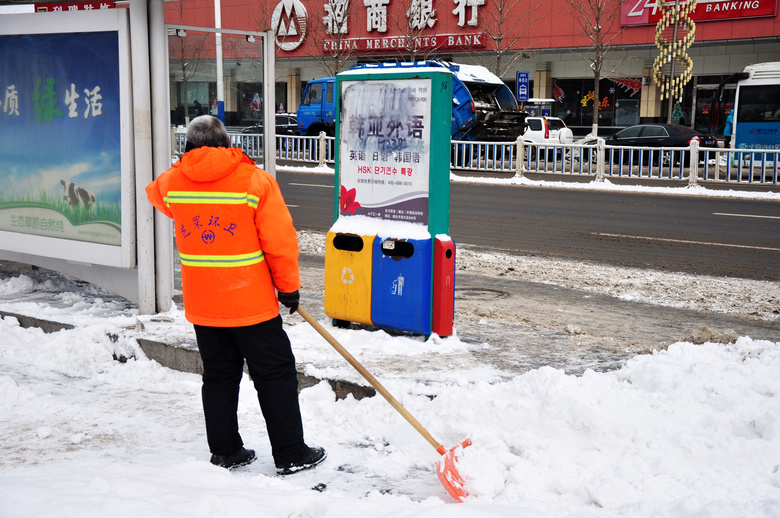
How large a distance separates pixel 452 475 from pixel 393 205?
2535 mm

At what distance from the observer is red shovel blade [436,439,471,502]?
3.69 m

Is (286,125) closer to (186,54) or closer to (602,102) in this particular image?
(602,102)

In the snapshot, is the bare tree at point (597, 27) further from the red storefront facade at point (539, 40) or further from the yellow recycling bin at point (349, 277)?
the yellow recycling bin at point (349, 277)

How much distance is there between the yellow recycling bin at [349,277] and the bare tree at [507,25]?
30.5 m

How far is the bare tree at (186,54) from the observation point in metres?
6.52

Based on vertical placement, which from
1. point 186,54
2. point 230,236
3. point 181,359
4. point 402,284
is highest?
point 186,54

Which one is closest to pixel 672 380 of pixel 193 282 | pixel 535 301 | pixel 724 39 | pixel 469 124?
pixel 193 282

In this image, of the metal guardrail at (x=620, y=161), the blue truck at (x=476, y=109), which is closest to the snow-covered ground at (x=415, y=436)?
the metal guardrail at (x=620, y=161)

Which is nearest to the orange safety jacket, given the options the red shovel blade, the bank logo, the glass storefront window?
the red shovel blade

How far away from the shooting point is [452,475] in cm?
376

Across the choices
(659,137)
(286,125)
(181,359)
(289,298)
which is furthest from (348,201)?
(286,125)

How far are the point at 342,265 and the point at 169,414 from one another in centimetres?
172

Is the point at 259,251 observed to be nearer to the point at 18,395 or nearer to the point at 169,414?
the point at 169,414

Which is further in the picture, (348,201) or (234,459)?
(348,201)
